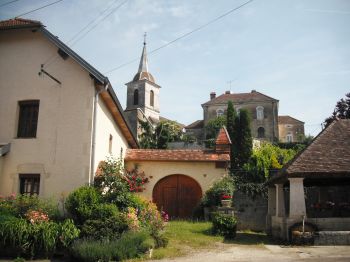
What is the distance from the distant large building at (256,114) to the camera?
186 feet

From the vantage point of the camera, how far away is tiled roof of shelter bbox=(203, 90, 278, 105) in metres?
57.9

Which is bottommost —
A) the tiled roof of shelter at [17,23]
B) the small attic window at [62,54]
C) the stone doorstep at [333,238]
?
the stone doorstep at [333,238]

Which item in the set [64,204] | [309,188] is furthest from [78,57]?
[309,188]

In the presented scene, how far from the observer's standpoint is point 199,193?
52.8 ft

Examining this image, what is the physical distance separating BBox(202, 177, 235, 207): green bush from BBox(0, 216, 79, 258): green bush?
7.79m

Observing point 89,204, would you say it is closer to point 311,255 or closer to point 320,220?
point 311,255

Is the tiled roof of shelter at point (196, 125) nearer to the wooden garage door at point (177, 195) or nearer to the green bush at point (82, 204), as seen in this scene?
the wooden garage door at point (177, 195)

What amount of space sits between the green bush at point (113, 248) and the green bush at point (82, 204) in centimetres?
105

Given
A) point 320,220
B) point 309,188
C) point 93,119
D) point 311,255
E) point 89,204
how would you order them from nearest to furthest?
point 311,255
point 89,204
point 320,220
point 93,119
point 309,188

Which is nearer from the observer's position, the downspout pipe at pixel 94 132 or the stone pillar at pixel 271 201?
the downspout pipe at pixel 94 132

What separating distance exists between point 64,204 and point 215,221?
533 centimetres

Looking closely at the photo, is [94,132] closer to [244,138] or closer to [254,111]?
[244,138]

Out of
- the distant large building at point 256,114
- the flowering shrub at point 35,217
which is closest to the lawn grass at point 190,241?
the flowering shrub at point 35,217

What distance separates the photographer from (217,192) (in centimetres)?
1488
